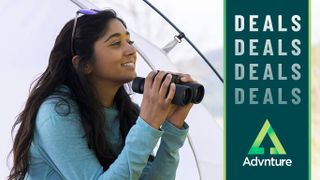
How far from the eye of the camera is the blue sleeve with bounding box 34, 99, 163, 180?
0.83 meters

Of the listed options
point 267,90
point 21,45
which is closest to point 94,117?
point 21,45

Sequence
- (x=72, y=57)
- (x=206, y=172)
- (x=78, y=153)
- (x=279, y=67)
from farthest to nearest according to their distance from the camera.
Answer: (x=206, y=172), (x=279, y=67), (x=72, y=57), (x=78, y=153)

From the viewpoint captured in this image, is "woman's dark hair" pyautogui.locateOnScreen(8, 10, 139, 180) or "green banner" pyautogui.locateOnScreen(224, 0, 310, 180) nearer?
"woman's dark hair" pyautogui.locateOnScreen(8, 10, 139, 180)

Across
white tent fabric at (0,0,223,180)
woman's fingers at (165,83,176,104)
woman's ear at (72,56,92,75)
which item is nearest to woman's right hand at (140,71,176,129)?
woman's fingers at (165,83,176,104)

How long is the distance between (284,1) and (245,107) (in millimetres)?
312

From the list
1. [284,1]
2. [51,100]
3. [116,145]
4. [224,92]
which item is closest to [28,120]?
[51,100]

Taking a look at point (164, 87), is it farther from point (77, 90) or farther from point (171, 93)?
point (77, 90)

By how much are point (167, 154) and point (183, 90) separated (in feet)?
0.47

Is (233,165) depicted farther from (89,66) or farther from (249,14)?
(89,66)

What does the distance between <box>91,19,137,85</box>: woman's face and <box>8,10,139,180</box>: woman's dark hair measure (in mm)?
12

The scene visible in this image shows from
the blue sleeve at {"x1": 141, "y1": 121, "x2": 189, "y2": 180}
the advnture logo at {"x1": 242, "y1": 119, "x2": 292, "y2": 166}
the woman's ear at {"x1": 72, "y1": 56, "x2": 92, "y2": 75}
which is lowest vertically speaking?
the advnture logo at {"x1": 242, "y1": 119, "x2": 292, "y2": 166}

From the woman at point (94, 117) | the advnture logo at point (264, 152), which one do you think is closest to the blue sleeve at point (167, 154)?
the woman at point (94, 117)

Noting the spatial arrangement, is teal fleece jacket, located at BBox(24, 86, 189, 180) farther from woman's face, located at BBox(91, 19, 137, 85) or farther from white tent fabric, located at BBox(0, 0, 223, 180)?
white tent fabric, located at BBox(0, 0, 223, 180)

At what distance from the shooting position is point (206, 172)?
5.60ft
